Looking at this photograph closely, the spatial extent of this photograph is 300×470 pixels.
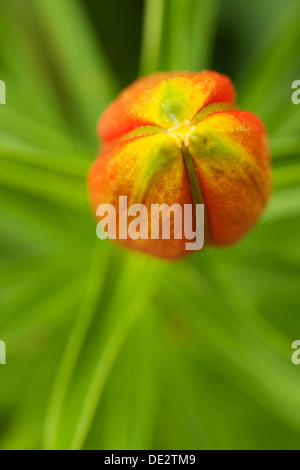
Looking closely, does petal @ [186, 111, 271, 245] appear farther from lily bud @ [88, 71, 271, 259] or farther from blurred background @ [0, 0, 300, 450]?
blurred background @ [0, 0, 300, 450]

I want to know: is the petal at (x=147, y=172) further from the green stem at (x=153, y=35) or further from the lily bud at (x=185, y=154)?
the green stem at (x=153, y=35)

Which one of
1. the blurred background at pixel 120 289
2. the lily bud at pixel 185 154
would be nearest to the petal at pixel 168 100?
the lily bud at pixel 185 154

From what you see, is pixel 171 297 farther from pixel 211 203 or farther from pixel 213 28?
pixel 213 28

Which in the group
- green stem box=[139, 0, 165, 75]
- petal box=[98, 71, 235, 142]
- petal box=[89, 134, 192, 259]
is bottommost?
petal box=[89, 134, 192, 259]

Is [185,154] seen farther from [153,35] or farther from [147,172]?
[153,35]

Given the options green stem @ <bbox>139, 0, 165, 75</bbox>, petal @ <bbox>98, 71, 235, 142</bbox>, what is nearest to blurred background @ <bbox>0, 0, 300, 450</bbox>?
green stem @ <bbox>139, 0, 165, 75</bbox>

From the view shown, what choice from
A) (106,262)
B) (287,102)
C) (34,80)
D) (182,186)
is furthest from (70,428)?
(34,80)

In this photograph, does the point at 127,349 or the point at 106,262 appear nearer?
the point at 106,262

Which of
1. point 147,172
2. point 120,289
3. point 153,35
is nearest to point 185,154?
point 147,172
